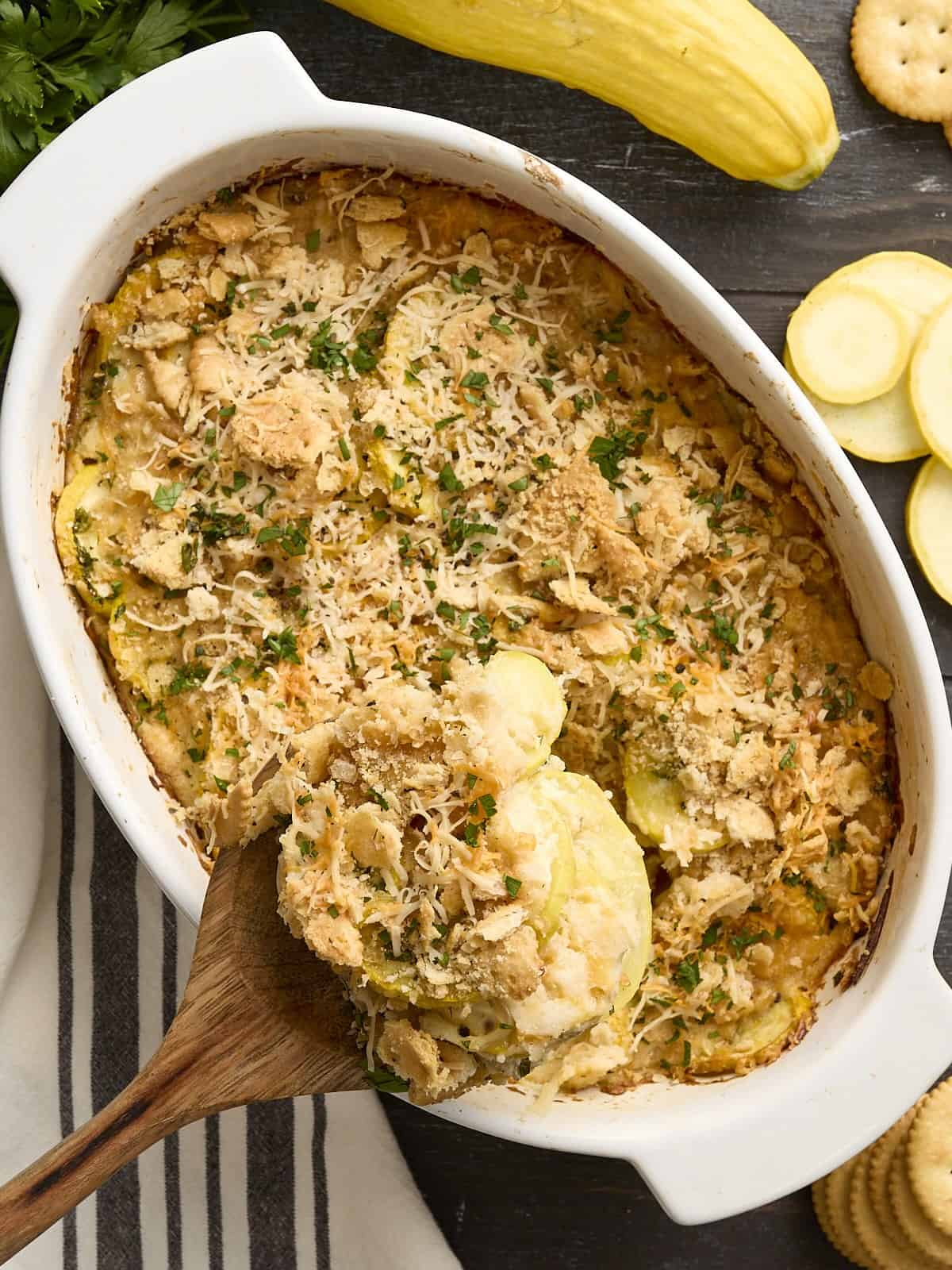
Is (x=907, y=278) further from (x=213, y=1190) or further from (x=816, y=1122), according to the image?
(x=213, y=1190)

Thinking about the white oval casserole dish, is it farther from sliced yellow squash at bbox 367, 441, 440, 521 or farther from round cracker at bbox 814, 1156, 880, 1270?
round cracker at bbox 814, 1156, 880, 1270

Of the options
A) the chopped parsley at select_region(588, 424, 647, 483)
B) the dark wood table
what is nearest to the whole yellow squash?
the dark wood table

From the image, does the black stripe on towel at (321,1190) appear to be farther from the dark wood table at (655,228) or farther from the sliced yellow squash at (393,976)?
the sliced yellow squash at (393,976)

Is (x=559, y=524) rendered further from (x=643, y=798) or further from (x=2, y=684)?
(x=2, y=684)

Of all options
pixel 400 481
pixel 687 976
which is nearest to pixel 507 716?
pixel 400 481

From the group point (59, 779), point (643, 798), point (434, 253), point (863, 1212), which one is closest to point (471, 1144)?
point (863, 1212)

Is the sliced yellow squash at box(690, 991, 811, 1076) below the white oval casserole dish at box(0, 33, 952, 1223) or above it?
below
